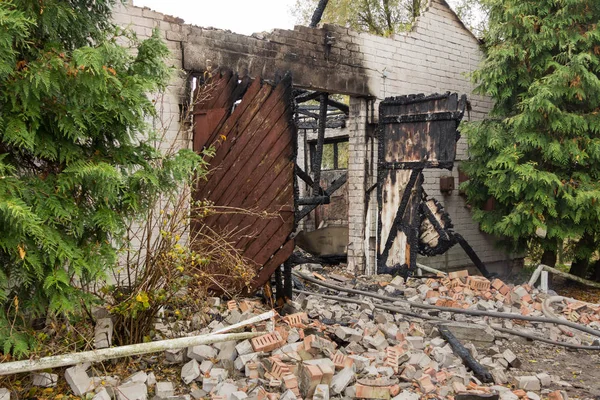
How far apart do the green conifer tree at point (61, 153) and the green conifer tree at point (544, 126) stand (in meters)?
6.35

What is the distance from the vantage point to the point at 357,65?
8680mm

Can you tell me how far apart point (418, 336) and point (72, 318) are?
321 cm

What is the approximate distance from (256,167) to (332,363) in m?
2.24

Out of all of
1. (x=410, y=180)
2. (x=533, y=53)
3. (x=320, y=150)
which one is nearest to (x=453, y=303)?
(x=410, y=180)

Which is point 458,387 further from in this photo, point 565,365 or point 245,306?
point 245,306

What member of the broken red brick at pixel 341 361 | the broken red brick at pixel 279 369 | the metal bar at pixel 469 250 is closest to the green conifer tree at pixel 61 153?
the broken red brick at pixel 279 369

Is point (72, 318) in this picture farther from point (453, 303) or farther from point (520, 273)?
point (520, 273)

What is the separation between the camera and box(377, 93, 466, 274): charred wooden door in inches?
313

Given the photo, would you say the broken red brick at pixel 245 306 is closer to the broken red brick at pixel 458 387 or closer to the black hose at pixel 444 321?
the black hose at pixel 444 321

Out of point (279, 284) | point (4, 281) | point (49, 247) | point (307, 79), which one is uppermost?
point (307, 79)

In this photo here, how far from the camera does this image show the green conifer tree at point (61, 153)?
3525 mm

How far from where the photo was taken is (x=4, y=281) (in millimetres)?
3598

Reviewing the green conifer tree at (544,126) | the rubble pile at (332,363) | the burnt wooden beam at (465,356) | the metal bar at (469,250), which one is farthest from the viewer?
the green conifer tree at (544,126)

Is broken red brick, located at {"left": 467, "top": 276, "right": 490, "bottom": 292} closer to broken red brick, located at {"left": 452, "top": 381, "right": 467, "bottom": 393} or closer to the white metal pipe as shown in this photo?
broken red brick, located at {"left": 452, "top": 381, "right": 467, "bottom": 393}
